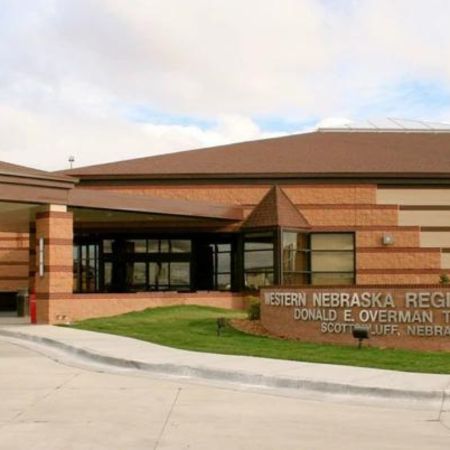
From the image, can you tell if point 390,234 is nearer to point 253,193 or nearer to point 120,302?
point 253,193

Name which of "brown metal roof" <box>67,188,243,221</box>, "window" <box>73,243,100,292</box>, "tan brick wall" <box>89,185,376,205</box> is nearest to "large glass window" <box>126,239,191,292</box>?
"window" <box>73,243,100,292</box>

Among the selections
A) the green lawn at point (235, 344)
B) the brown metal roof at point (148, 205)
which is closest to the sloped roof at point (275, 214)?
the brown metal roof at point (148, 205)

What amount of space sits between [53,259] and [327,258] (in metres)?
12.4

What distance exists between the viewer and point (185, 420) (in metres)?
10.4

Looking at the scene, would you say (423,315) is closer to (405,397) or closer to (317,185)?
(405,397)

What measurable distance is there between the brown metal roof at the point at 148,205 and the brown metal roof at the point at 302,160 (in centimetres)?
185

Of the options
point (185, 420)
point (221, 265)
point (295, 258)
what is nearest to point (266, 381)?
point (185, 420)

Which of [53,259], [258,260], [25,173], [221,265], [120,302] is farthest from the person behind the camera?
[221,265]

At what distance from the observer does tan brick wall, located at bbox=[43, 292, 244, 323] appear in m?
25.7

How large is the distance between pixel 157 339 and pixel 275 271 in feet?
39.1

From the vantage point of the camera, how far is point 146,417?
34.6ft

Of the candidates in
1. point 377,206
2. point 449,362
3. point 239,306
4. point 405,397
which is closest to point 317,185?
point 377,206

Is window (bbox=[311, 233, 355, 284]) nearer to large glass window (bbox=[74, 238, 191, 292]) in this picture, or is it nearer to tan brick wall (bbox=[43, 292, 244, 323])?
tan brick wall (bbox=[43, 292, 244, 323])

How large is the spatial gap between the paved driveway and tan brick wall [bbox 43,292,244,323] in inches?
465
